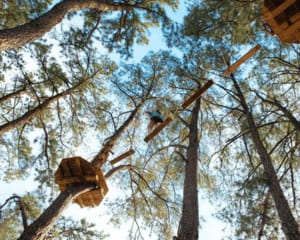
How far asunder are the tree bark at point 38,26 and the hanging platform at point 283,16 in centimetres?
346

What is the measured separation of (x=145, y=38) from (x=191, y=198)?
498cm

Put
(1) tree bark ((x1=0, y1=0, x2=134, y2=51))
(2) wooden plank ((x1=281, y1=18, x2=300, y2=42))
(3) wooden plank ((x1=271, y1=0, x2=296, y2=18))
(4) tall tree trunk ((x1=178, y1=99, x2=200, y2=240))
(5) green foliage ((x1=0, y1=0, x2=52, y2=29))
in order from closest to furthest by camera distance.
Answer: (3) wooden plank ((x1=271, y1=0, x2=296, y2=18)) < (2) wooden plank ((x1=281, y1=18, x2=300, y2=42)) < (1) tree bark ((x1=0, y1=0, x2=134, y2=51)) < (4) tall tree trunk ((x1=178, y1=99, x2=200, y2=240)) < (5) green foliage ((x1=0, y1=0, x2=52, y2=29))

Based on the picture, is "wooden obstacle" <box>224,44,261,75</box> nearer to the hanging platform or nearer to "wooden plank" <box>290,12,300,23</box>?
the hanging platform

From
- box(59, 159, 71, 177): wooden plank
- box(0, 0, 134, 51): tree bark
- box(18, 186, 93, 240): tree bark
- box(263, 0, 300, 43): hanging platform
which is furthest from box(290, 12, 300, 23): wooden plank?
box(18, 186, 93, 240): tree bark

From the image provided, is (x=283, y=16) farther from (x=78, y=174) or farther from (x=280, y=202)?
(x=78, y=174)

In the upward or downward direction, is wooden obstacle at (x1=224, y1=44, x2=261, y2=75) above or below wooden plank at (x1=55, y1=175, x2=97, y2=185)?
above

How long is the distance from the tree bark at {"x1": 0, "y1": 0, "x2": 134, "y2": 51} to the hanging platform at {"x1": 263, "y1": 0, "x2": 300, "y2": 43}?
3.46 metres

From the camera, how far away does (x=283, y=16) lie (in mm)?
3672

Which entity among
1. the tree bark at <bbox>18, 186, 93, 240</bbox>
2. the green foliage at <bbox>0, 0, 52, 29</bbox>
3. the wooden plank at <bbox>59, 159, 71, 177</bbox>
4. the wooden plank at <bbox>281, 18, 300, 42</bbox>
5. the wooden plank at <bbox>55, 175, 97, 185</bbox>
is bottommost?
the tree bark at <bbox>18, 186, 93, 240</bbox>

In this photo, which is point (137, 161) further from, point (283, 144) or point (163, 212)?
point (283, 144)

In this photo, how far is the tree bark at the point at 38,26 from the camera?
151 inches

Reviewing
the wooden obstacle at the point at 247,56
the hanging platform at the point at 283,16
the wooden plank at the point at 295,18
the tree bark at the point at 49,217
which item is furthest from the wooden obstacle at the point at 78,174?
the wooden plank at the point at 295,18

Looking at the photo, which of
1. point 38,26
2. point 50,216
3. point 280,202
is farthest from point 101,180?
point 280,202

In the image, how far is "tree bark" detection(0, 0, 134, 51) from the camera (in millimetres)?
3824
